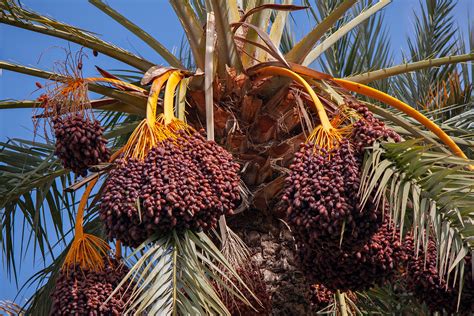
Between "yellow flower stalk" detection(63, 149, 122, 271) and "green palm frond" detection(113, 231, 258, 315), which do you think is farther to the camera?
"yellow flower stalk" detection(63, 149, 122, 271)

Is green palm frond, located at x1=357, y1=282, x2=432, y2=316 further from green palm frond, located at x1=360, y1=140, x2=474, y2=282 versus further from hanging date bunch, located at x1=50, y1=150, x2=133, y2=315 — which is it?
hanging date bunch, located at x1=50, y1=150, x2=133, y2=315

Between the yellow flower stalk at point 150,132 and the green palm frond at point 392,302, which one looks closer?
the yellow flower stalk at point 150,132

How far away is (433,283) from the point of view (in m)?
4.13

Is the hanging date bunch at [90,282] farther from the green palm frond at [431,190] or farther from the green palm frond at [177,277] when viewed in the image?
the green palm frond at [431,190]

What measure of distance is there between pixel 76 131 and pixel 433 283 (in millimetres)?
1729

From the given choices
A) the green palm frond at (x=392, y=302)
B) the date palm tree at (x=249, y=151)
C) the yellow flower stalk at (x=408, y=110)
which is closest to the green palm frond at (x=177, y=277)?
the date palm tree at (x=249, y=151)

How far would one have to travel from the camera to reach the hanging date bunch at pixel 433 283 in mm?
4102

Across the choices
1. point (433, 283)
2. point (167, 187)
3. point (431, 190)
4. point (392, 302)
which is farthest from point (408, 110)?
point (392, 302)

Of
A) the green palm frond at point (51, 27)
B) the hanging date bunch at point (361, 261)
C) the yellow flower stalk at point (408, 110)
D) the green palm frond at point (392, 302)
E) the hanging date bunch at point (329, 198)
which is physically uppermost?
the green palm frond at point (51, 27)

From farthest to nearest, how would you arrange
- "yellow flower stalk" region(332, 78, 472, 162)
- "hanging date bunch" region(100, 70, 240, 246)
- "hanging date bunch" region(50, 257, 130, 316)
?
1. "yellow flower stalk" region(332, 78, 472, 162)
2. "hanging date bunch" region(50, 257, 130, 316)
3. "hanging date bunch" region(100, 70, 240, 246)

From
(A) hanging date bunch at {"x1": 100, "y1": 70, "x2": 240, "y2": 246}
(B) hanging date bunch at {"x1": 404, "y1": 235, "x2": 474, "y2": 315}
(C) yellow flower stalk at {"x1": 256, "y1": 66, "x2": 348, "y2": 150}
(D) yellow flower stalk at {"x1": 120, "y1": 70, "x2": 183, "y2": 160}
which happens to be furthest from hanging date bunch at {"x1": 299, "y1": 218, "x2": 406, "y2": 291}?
(D) yellow flower stalk at {"x1": 120, "y1": 70, "x2": 183, "y2": 160}

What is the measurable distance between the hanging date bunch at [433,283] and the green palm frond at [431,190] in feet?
0.39

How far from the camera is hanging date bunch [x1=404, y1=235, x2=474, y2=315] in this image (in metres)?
4.10

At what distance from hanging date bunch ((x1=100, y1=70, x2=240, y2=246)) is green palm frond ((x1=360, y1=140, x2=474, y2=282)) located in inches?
24.6
